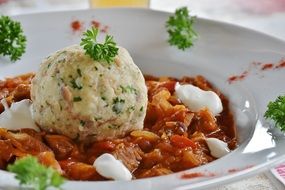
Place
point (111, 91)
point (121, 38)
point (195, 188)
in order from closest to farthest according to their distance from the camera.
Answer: point (195, 188)
point (111, 91)
point (121, 38)

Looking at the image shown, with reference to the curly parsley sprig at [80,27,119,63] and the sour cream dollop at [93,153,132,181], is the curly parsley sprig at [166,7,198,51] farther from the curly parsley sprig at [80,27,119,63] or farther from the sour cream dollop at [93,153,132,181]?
the sour cream dollop at [93,153,132,181]

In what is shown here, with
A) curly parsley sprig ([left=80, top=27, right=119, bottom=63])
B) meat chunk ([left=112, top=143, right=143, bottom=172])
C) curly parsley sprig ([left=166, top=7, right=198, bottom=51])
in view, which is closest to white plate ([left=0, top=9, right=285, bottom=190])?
curly parsley sprig ([left=166, top=7, right=198, bottom=51])

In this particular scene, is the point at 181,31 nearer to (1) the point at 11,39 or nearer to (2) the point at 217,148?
(1) the point at 11,39

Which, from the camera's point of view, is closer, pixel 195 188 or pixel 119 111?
pixel 195 188

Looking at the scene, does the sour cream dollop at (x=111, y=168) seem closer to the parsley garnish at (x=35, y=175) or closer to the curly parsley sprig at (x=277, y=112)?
the parsley garnish at (x=35, y=175)

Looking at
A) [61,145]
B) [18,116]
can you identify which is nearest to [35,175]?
[61,145]

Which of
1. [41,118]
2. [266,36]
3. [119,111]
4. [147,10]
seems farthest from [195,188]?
[147,10]

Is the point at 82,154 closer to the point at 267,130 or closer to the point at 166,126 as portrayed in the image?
the point at 166,126
